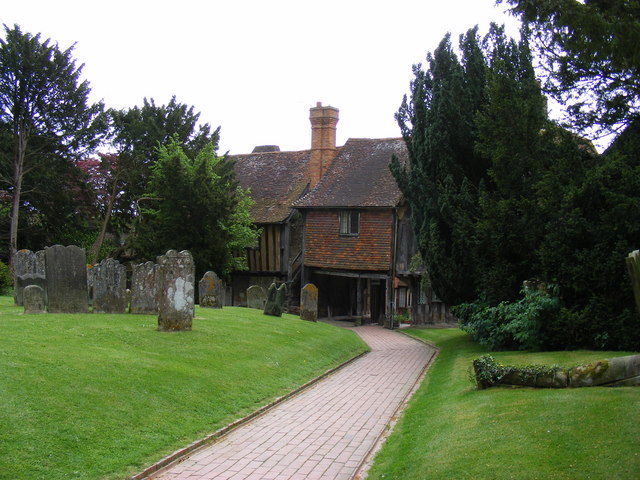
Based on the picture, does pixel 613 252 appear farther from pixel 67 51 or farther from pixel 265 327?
pixel 67 51

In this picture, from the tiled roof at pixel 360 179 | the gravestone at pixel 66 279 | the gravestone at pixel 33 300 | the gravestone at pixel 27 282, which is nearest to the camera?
the gravestone at pixel 33 300

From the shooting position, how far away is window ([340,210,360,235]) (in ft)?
111

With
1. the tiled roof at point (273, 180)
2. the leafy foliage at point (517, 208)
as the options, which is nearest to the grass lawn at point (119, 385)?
the leafy foliage at point (517, 208)

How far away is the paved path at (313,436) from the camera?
7805 millimetres

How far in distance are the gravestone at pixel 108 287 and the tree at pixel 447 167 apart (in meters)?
9.36

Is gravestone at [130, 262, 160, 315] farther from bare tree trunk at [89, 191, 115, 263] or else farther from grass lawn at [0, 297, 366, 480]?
bare tree trunk at [89, 191, 115, 263]

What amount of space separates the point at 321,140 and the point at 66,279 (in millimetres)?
24384

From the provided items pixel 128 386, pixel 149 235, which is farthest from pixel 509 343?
pixel 149 235

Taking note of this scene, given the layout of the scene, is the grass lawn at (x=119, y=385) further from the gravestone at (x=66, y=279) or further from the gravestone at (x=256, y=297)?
the gravestone at (x=256, y=297)

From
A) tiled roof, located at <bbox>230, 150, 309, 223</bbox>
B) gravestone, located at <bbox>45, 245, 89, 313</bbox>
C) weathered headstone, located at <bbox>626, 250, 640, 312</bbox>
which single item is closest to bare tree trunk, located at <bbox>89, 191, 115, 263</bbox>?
tiled roof, located at <bbox>230, 150, 309, 223</bbox>

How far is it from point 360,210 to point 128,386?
24.8 m

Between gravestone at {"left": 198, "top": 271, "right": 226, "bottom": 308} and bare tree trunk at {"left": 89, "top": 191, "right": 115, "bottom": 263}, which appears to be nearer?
gravestone at {"left": 198, "top": 271, "right": 226, "bottom": 308}

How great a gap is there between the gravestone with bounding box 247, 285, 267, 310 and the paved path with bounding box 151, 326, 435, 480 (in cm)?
1213

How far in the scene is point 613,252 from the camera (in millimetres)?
14102
